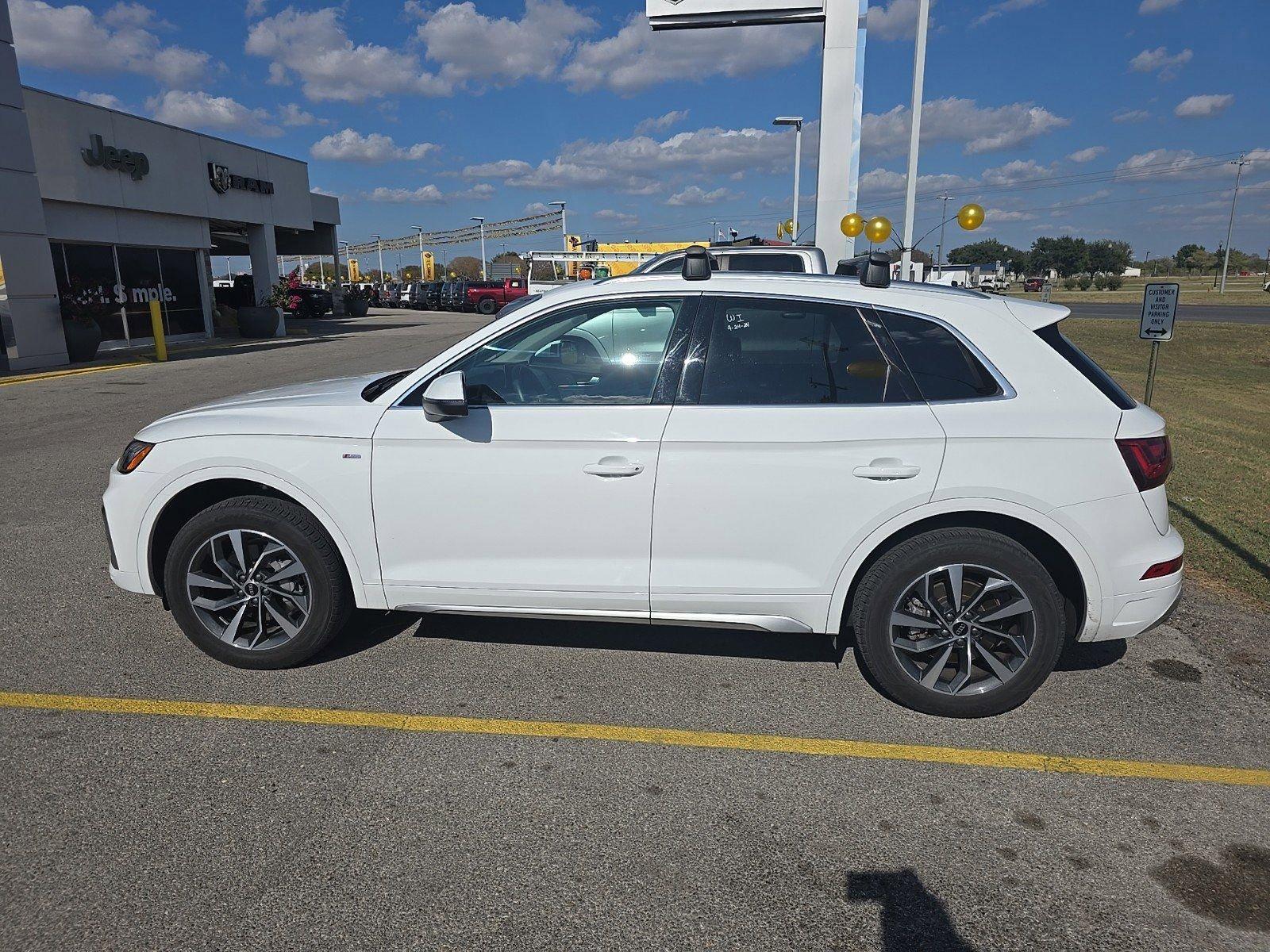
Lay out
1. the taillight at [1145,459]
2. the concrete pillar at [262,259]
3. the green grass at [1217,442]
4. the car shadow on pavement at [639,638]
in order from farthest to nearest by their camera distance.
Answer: the concrete pillar at [262,259], the green grass at [1217,442], the car shadow on pavement at [639,638], the taillight at [1145,459]

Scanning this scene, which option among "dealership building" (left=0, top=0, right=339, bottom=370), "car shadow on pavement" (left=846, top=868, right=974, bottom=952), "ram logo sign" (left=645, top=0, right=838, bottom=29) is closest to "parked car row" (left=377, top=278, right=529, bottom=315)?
"dealership building" (left=0, top=0, right=339, bottom=370)

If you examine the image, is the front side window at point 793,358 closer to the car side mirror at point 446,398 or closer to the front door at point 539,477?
the front door at point 539,477

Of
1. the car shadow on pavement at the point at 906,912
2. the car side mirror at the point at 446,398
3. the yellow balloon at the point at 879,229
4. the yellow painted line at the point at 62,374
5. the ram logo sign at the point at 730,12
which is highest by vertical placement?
the ram logo sign at the point at 730,12

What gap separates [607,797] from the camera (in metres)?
3.02

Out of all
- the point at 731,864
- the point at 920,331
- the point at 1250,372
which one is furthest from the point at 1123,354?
the point at 731,864

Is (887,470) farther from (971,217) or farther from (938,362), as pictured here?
(971,217)

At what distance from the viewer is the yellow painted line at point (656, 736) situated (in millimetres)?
3188

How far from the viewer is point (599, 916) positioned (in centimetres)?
245

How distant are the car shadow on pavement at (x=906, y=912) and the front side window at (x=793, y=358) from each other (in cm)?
177

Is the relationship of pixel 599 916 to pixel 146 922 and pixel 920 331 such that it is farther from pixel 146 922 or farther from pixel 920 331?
pixel 920 331

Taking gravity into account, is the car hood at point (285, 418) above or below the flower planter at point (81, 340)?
above

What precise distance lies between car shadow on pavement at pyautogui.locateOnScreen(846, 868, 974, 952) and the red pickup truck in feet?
150

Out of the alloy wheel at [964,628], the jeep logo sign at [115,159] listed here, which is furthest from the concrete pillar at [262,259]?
the alloy wheel at [964,628]

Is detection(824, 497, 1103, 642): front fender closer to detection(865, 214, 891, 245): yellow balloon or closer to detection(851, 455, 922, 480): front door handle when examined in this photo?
detection(851, 455, 922, 480): front door handle
